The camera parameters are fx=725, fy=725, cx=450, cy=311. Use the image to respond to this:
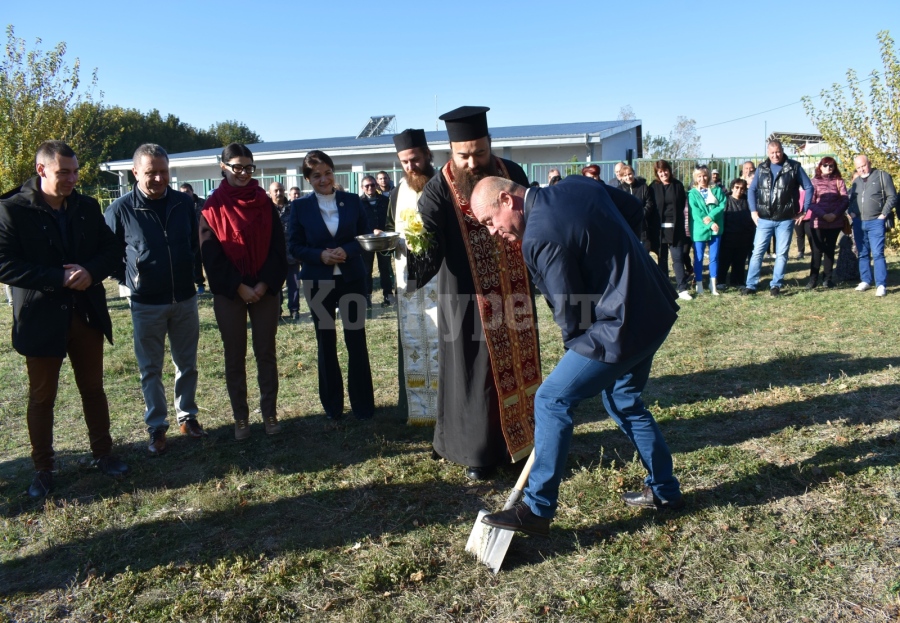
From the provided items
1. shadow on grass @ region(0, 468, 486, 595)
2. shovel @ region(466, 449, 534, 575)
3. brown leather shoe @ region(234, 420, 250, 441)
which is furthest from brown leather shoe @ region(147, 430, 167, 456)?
shovel @ region(466, 449, 534, 575)

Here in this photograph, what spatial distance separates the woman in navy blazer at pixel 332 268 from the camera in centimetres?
565

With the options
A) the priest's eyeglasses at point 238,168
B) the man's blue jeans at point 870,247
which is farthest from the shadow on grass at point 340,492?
the man's blue jeans at point 870,247

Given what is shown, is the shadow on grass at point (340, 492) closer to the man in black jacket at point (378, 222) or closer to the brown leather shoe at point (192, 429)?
the brown leather shoe at point (192, 429)

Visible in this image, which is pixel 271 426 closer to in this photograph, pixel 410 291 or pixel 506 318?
pixel 410 291

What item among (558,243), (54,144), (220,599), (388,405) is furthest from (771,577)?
(54,144)

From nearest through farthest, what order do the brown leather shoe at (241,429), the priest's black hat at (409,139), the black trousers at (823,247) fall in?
the priest's black hat at (409,139) < the brown leather shoe at (241,429) < the black trousers at (823,247)

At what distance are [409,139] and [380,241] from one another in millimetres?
775

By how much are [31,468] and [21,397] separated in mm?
2277

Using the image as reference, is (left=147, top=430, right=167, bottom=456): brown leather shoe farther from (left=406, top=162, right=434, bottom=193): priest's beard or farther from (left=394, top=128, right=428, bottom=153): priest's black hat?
(left=394, top=128, right=428, bottom=153): priest's black hat

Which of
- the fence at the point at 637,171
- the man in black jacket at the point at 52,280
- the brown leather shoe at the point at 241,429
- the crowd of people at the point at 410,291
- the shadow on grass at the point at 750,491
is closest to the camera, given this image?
the crowd of people at the point at 410,291

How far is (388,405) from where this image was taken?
6.26 metres

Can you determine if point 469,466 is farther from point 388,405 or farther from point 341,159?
point 341,159

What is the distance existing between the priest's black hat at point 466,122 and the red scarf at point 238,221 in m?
1.73

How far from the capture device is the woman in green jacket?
10.9m
